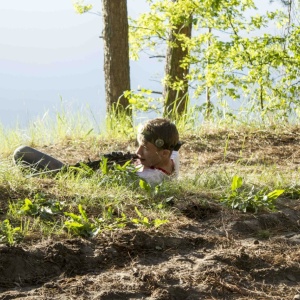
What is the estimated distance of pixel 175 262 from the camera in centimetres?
390

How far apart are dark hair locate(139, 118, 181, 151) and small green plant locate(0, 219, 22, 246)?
203 cm

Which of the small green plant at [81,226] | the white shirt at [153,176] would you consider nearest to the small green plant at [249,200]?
the white shirt at [153,176]

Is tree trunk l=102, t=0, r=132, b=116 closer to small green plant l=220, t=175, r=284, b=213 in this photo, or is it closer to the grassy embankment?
the grassy embankment

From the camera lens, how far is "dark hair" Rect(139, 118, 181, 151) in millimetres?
5918

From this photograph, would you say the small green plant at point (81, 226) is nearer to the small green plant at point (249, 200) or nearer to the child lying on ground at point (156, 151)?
the small green plant at point (249, 200)

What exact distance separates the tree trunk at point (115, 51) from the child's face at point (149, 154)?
5.45 meters

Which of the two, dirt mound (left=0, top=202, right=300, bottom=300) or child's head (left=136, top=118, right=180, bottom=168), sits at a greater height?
child's head (left=136, top=118, right=180, bottom=168)

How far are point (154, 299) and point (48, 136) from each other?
6.64 m

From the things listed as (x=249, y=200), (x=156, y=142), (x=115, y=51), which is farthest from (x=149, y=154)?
(x=115, y=51)

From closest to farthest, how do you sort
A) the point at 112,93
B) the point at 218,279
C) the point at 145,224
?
the point at 218,279
the point at 145,224
the point at 112,93

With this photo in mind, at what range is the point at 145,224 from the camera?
4480 mm

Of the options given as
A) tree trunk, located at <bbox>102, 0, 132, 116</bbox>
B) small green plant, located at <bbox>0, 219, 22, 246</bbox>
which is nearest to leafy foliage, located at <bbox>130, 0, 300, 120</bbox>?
tree trunk, located at <bbox>102, 0, 132, 116</bbox>

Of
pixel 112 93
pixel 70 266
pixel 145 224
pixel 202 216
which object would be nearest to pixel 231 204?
pixel 202 216

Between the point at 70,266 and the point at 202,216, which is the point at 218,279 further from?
the point at 202,216
